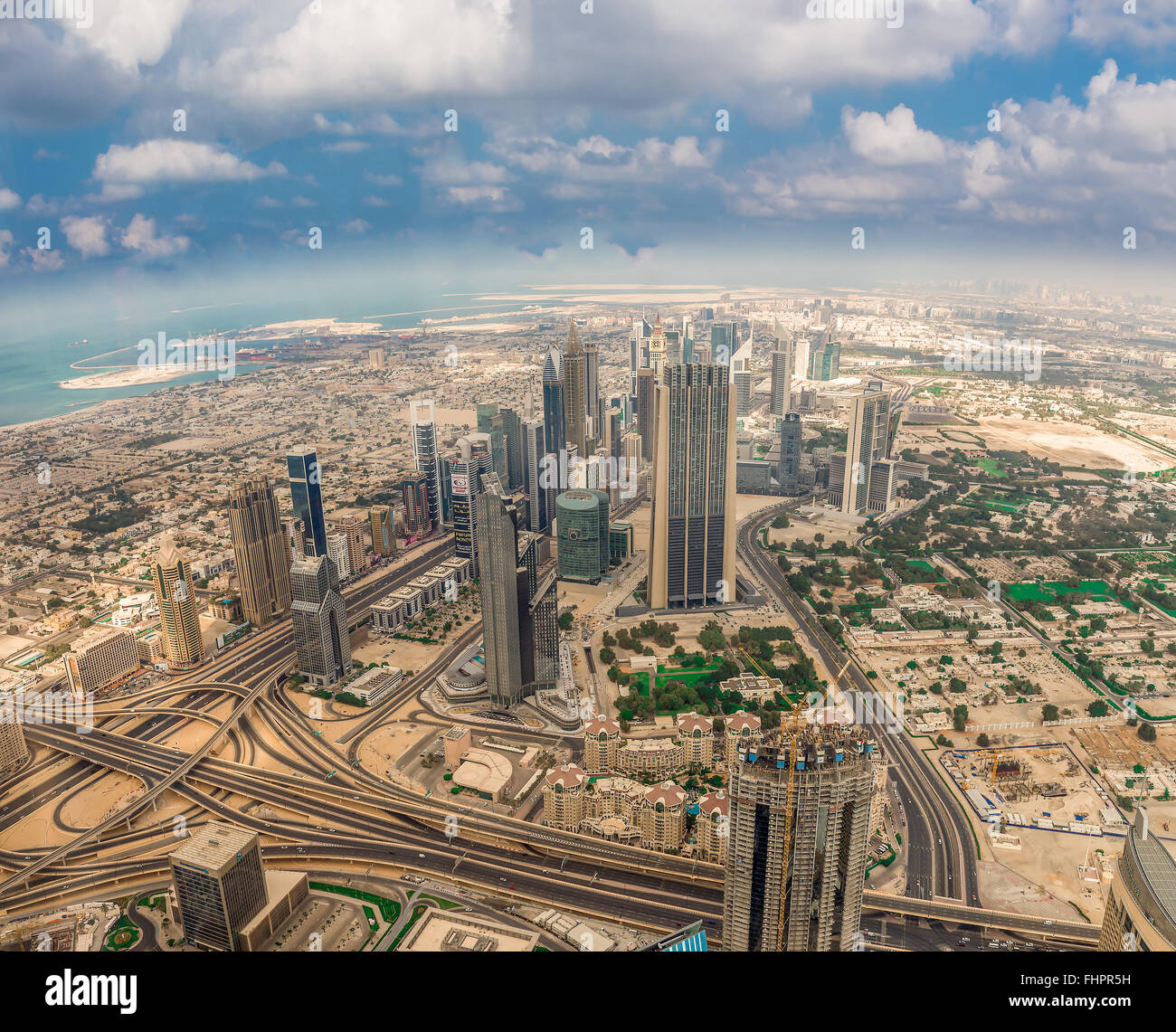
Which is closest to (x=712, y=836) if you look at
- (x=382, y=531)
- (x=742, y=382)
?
(x=382, y=531)

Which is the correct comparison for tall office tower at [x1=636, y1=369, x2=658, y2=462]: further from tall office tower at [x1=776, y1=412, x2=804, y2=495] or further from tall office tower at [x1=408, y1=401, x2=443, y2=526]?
tall office tower at [x1=408, y1=401, x2=443, y2=526]

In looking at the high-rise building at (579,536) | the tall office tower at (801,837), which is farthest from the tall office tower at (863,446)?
the tall office tower at (801,837)

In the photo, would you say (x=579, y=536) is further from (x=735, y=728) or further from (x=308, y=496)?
(x=735, y=728)

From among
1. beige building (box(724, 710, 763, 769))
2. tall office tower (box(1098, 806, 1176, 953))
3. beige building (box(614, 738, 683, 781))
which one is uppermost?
tall office tower (box(1098, 806, 1176, 953))

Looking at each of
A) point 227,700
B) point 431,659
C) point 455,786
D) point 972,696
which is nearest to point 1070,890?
point 972,696

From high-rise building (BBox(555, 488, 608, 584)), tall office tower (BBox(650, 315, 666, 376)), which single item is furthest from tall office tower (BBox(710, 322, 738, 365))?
high-rise building (BBox(555, 488, 608, 584))

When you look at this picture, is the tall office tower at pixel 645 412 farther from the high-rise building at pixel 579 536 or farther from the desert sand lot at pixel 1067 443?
the desert sand lot at pixel 1067 443
